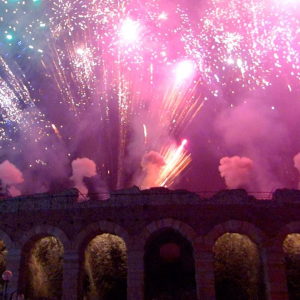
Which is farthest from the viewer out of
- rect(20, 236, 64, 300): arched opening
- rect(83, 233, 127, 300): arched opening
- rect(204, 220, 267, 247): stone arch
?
rect(83, 233, 127, 300): arched opening

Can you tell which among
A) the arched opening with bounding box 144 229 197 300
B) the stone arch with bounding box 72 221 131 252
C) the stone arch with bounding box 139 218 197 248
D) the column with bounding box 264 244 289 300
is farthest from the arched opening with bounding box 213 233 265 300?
A: the stone arch with bounding box 72 221 131 252

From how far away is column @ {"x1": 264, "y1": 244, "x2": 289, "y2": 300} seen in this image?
18359 mm

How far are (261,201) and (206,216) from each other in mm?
3174

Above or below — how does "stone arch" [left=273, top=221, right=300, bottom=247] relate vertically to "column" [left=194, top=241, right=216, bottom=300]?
above

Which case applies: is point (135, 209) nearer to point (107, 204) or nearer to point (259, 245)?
point (107, 204)

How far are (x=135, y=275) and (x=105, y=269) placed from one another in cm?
432

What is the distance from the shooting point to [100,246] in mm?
23344

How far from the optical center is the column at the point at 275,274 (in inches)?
723

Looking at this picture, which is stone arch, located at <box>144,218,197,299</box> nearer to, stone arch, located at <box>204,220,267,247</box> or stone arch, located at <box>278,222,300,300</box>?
stone arch, located at <box>204,220,267,247</box>

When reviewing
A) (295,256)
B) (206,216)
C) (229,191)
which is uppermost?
(229,191)

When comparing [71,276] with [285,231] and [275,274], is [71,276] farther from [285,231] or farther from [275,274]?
[285,231]

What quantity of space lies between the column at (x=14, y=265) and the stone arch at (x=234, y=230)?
10.5 metres

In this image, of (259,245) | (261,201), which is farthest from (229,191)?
(259,245)

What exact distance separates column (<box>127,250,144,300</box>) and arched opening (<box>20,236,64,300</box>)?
5272 mm
